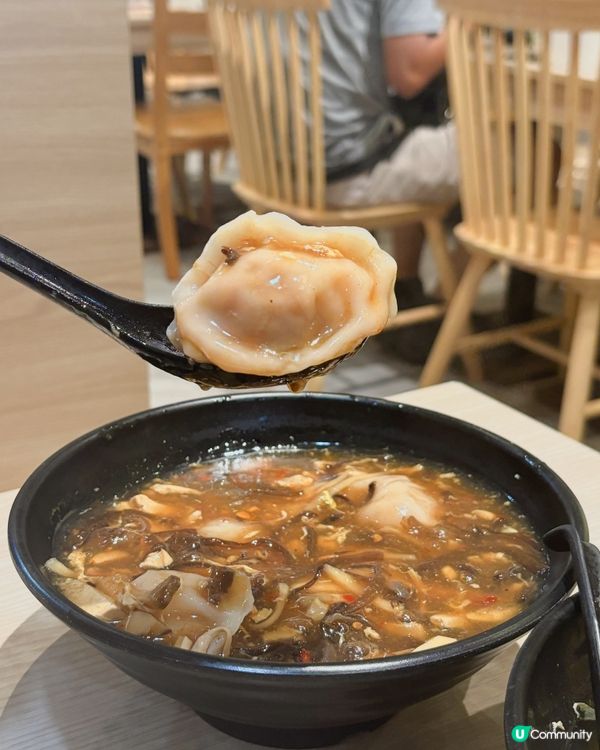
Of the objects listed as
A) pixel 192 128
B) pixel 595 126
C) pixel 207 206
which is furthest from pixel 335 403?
pixel 207 206

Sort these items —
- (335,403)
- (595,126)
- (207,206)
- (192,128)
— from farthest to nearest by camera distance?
(207,206), (192,128), (595,126), (335,403)

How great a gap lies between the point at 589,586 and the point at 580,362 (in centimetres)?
159

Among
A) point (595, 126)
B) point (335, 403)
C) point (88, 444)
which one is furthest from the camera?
point (595, 126)

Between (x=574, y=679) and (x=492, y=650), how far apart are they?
7 cm

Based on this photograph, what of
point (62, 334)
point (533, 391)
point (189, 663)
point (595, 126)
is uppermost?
point (595, 126)

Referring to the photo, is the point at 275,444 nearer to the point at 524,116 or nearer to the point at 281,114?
the point at 524,116

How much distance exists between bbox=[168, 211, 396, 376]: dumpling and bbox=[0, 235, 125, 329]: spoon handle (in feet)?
0.22

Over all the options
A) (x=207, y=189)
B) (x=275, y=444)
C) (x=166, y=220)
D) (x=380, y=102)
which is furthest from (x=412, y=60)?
(x=207, y=189)

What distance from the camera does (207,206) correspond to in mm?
4426

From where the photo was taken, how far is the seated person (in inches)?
96.3

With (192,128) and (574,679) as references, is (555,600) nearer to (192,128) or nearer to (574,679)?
(574,679)

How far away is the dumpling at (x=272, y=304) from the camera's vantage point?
78 cm

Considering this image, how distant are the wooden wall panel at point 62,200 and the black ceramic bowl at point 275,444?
0.54 metres

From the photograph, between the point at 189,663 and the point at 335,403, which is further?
the point at 335,403
